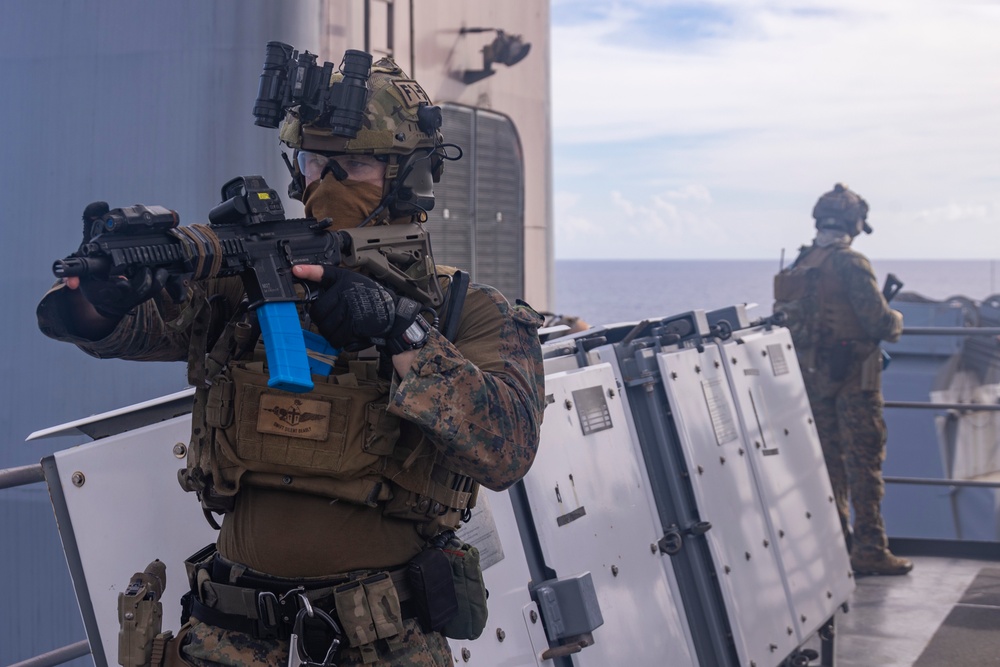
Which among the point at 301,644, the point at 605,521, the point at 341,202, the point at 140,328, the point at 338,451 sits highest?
the point at 341,202

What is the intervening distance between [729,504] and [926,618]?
2.17m

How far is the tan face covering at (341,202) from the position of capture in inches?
94.4

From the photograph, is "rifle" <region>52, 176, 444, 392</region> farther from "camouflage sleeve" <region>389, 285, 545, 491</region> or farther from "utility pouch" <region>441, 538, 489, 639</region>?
"utility pouch" <region>441, 538, 489, 639</region>

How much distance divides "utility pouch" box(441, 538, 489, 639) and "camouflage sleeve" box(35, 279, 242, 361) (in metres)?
0.72

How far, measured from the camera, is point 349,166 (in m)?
2.42

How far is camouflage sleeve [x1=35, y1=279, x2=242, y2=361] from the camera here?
84.5 inches

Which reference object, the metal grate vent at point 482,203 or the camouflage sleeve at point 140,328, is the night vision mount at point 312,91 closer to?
the camouflage sleeve at point 140,328

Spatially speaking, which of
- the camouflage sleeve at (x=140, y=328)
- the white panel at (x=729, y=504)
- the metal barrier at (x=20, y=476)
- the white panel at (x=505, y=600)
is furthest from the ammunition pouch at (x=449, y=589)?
the white panel at (x=729, y=504)

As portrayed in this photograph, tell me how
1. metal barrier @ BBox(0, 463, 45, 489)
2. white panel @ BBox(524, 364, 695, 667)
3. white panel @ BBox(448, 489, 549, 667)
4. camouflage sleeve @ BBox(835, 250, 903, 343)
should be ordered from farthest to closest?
camouflage sleeve @ BBox(835, 250, 903, 343) → white panel @ BBox(524, 364, 695, 667) → white panel @ BBox(448, 489, 549, 667) → metal barrier @ BBox(0, 463, 45, 489)

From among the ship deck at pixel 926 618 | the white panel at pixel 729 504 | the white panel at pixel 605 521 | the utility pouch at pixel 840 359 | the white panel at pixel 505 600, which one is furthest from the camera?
the utility pouch at pixel 840 359

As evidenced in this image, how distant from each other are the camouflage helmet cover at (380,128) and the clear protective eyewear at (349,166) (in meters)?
0.02

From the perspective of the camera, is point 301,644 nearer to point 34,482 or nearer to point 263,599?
point 263,599

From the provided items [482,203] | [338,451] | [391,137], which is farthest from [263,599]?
[482,203]

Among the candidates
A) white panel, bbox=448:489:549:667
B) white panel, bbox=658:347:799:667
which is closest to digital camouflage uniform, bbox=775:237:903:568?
white panel, bbox=658:347:799:667
